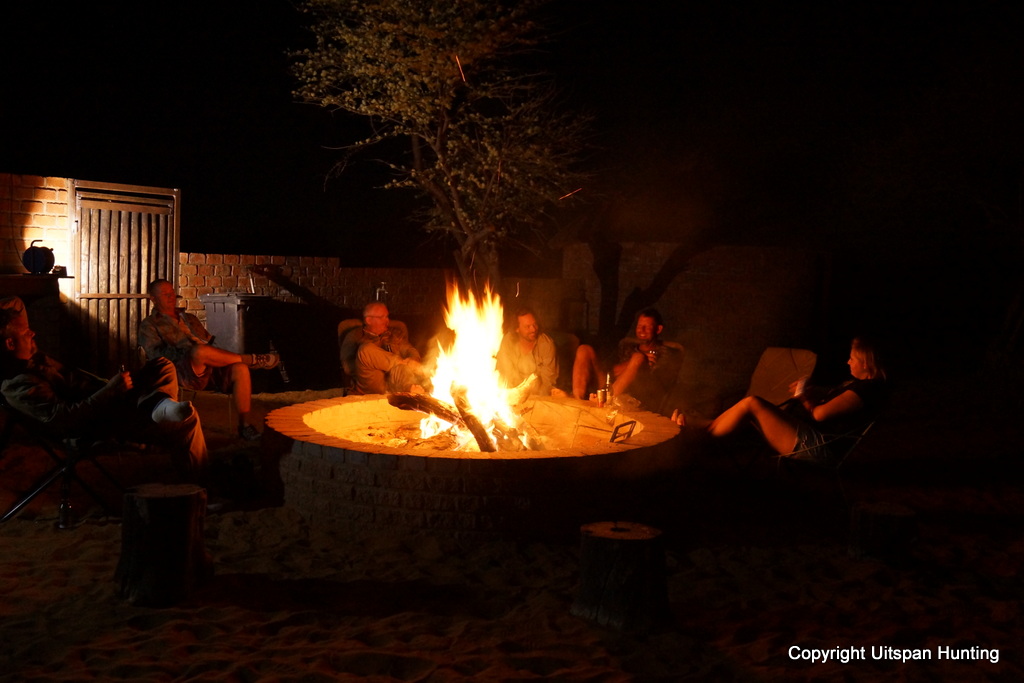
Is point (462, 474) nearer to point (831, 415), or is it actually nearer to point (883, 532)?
point (883, 532)

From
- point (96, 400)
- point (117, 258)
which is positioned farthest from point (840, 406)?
point (117, 258)

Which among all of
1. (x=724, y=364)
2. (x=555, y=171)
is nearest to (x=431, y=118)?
(x=555, y=171)

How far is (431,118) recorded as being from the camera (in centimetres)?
1345

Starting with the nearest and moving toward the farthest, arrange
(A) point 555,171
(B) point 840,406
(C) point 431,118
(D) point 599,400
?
(B) point 840,406
(D) point 599,400
(C) point 431,118
(A) point 555,171

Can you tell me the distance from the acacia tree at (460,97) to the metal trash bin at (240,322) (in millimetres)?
2916

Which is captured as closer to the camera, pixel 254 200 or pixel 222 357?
pixel 222 357

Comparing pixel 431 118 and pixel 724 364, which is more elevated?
pixel 431 118

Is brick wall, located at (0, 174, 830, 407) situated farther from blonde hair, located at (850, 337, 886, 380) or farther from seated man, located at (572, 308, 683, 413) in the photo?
blonde hair, located at (850, 337, 886, 380)

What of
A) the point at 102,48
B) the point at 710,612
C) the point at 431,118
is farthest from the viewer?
the point at 102,48

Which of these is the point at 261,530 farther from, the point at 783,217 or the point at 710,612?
the point at 783,217

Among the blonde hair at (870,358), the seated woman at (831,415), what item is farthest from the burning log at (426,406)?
the blonde hair at (870,358)

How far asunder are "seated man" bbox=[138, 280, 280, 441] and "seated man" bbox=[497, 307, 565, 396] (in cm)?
221

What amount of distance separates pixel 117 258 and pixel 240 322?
1.73 m

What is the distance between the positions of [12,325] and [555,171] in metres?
10.2
